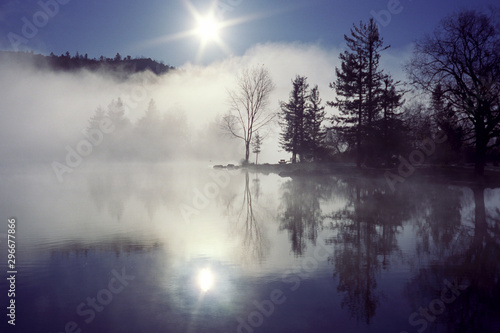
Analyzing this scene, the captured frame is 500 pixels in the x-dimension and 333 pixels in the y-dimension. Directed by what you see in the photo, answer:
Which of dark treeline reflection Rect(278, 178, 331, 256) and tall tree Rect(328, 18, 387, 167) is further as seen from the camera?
tall tree Rect(328, 18, 387, 167)

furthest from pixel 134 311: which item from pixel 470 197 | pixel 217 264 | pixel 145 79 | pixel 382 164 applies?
pixel 145 79

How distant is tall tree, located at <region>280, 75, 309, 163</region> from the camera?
55.2 m

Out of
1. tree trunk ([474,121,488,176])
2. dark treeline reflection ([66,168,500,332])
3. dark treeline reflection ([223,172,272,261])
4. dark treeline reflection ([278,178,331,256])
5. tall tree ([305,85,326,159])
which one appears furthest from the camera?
tall tree ([305,85,326,159])

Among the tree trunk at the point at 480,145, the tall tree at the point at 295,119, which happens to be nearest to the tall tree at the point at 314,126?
the tall tree at the point at 295,119

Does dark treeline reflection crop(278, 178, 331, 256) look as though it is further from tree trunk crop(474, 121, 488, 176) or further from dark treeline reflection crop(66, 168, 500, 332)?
tree trunk crop(474, 121, 488, 176)

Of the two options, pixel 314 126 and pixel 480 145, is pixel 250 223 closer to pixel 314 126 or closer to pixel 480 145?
pixel 480 145

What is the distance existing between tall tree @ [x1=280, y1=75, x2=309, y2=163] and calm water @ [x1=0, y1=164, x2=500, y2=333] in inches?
1603

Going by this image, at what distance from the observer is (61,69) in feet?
610

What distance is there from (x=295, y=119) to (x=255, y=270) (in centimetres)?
5020

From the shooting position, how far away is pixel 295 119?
5619 centimetres

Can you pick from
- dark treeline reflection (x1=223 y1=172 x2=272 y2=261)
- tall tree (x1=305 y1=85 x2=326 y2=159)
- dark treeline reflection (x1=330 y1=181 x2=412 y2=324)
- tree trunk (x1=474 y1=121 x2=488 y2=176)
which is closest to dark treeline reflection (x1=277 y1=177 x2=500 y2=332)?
dark treeline reflection (x1=330 y1=181 x2=412 y2=324)

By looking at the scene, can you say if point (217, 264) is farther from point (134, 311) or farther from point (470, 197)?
point (470, 197)

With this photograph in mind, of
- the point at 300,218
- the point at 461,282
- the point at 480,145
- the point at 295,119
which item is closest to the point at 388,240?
the point at 461,282

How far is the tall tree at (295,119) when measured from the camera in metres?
55.2
